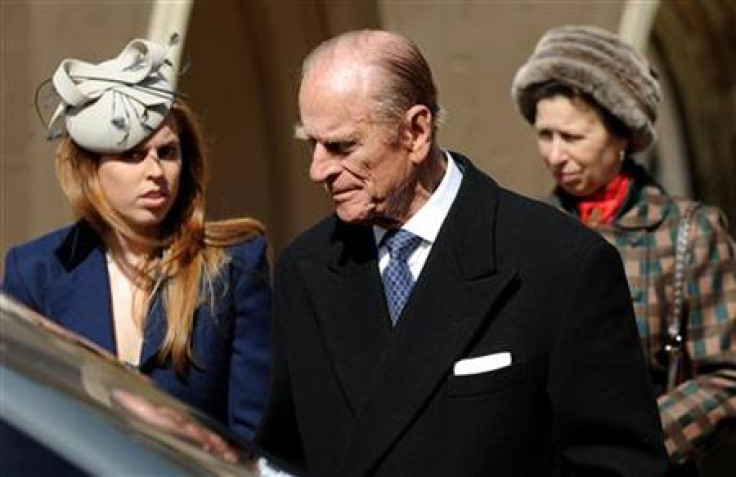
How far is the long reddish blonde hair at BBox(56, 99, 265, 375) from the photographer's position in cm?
505

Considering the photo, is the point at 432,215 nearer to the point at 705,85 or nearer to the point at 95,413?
the point at 95,413

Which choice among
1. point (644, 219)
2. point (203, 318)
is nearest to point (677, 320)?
point (644, 219)

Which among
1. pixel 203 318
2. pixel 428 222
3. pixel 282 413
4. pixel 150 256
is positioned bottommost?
pixel 282 413

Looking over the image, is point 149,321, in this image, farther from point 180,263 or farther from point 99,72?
point 99,72

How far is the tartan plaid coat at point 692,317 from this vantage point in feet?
17.8

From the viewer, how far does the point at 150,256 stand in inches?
205

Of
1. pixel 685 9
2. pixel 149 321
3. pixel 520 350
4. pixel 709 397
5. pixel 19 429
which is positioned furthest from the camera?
pixel 685 9

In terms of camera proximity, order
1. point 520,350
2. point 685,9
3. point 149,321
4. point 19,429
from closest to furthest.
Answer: point 19,429
point 520,350
point 149,321
point 685,9

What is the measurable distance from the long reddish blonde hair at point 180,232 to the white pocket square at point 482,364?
110 cm

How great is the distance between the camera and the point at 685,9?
27.9ft

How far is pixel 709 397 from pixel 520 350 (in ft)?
4.99

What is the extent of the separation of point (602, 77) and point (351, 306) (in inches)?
66.4

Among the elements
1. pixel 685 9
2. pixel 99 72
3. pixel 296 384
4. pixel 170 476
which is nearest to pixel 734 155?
pixel 685 9

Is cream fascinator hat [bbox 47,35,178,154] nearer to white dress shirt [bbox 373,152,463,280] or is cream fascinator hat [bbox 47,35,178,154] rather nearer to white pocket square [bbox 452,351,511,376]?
white dress shirt [bbox 373,152,463,280]
